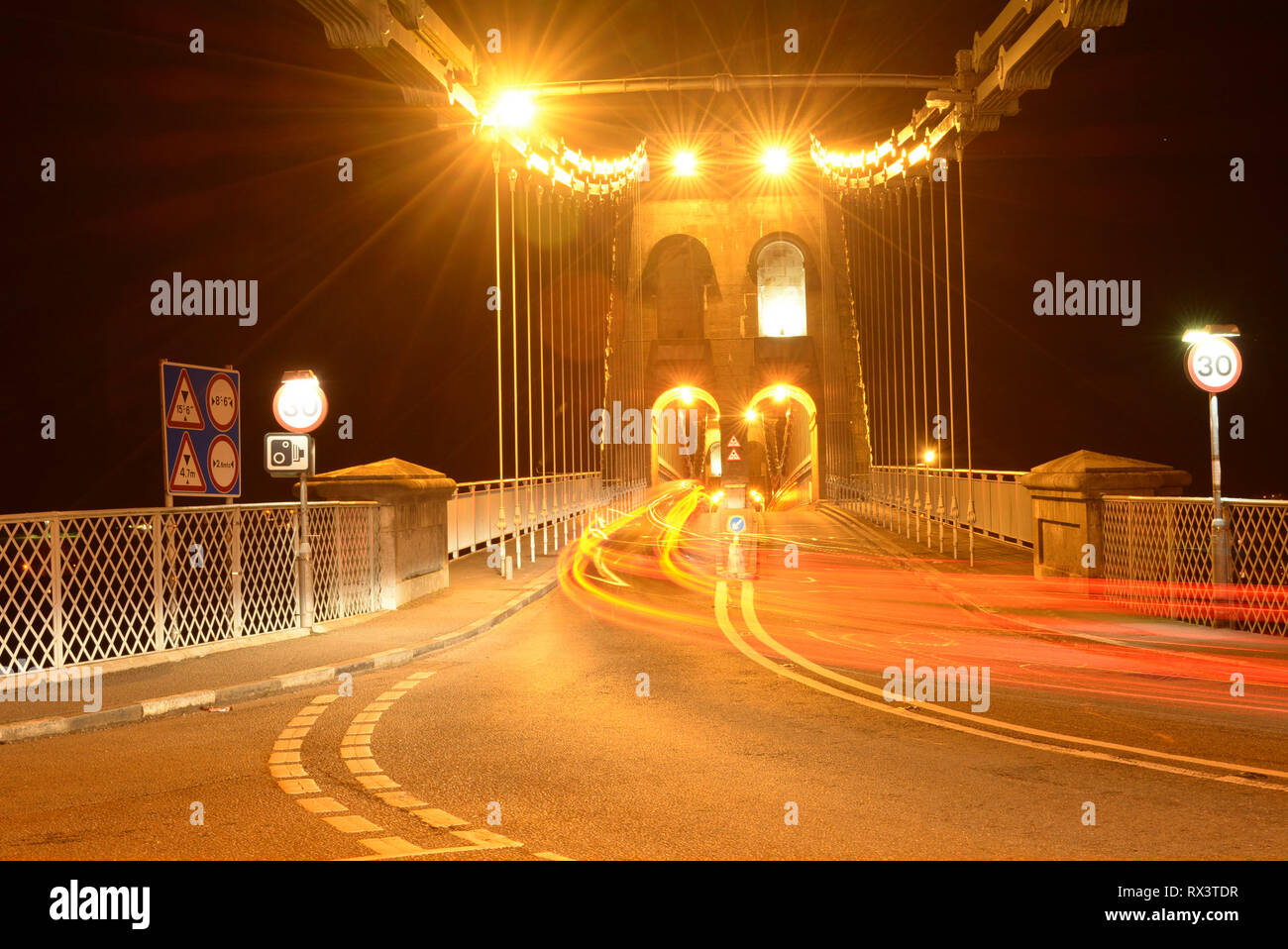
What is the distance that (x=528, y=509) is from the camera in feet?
103

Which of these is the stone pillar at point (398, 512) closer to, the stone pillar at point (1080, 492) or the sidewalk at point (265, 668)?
the sidewalk at point (265, 668)

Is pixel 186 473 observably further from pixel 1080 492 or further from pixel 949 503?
pixel 949 503

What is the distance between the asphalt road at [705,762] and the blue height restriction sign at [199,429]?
2890 millimetres

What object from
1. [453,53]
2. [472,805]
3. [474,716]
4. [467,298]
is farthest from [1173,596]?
[467,298]

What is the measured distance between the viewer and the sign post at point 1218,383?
11.7 metres

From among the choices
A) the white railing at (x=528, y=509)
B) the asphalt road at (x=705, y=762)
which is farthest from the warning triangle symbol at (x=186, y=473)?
the white railing at (x=528, y=509)

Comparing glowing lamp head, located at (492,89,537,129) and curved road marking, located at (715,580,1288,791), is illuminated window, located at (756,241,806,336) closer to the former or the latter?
glowing lamp head, located at (492,89,537,129)

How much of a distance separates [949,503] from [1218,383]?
16.7 meters

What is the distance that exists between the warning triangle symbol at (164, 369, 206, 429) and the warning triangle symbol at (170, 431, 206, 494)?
0.14 m

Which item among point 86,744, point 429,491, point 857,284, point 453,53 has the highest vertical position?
point 857,284

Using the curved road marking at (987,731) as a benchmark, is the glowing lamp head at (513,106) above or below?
above

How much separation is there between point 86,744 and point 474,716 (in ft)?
8.29
